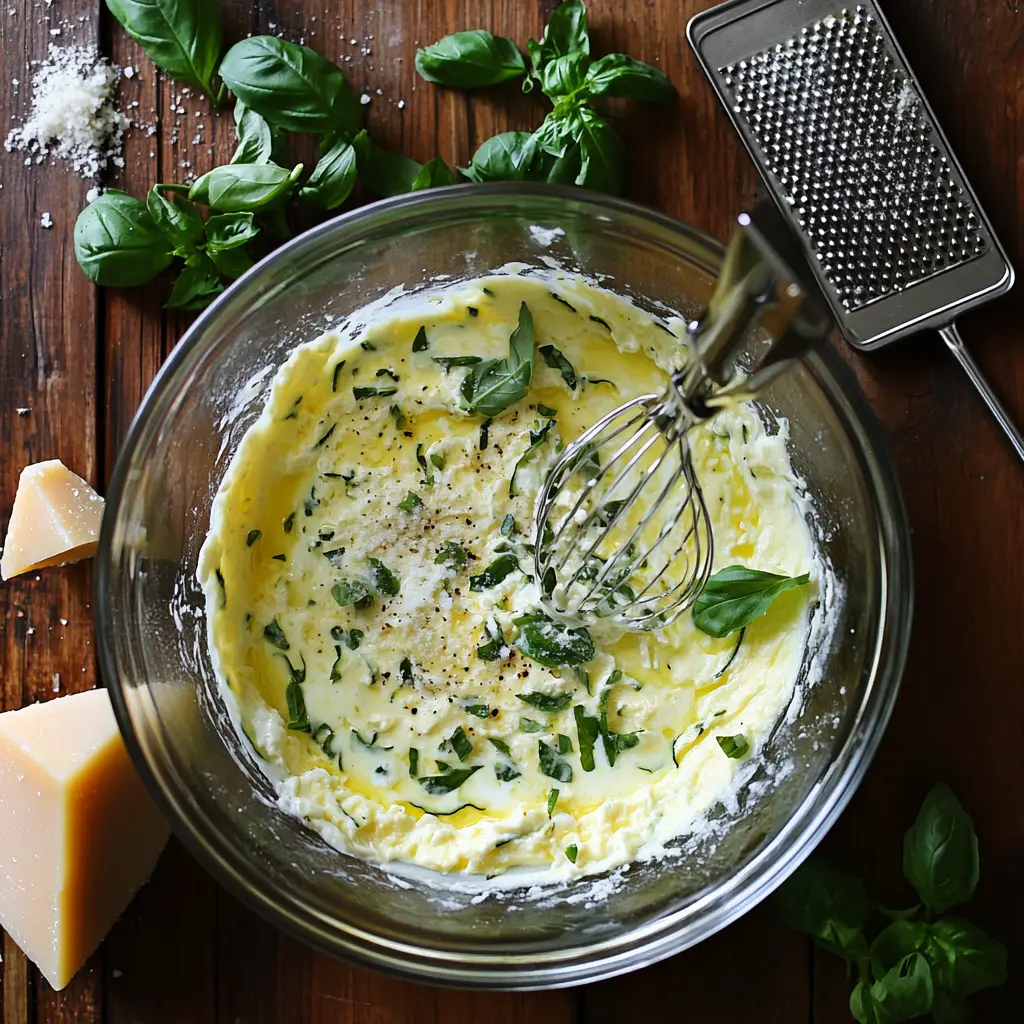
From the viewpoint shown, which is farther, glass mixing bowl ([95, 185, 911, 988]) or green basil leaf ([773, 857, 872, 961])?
green basil leaf ([773, 857, 872, 961])

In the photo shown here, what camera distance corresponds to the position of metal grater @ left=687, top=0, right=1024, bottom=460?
4.12 feet

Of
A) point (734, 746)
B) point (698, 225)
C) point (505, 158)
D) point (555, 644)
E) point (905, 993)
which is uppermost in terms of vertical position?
point (505, 158)

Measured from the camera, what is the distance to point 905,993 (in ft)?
3.93

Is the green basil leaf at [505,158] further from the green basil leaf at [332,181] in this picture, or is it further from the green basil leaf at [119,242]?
the green basil leaf at [119,242]

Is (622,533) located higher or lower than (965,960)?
higher

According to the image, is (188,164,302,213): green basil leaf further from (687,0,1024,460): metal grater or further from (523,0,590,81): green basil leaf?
(687,0,1024,460): metal grater

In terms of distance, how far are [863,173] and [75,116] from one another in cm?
94

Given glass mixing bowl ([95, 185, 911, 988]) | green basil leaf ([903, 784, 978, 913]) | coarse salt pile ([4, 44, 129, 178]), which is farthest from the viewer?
coarse salt pile ([4, 44, 129, 178])

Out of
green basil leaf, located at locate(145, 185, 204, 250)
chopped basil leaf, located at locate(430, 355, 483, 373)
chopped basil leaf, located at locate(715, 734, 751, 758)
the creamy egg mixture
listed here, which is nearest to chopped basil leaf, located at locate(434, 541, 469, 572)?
the creamy egg mixture

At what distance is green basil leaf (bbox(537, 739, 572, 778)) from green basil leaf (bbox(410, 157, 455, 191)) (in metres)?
0.65

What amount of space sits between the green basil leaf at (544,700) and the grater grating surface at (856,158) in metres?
0.56

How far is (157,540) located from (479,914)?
1.79ft

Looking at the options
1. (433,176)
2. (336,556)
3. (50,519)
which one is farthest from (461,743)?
(433,176)

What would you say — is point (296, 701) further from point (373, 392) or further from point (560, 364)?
point (560, 364)
